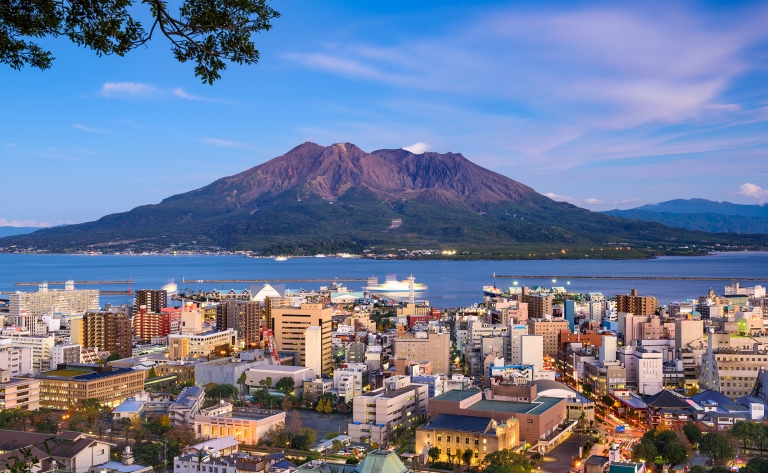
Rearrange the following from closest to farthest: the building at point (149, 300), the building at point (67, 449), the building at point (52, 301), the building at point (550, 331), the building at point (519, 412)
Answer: the building at point (67, 449), the building at point (519, 412), the building at point (550, 331), the building at point (149, 300), the building at point (52, 301)

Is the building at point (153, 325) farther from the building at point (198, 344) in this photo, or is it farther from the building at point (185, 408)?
the building at point (185, 408)

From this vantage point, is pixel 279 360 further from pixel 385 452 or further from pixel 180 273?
pixel 180 273

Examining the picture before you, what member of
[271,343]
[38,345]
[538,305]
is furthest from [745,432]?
[38,345]

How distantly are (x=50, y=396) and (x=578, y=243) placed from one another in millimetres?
61880

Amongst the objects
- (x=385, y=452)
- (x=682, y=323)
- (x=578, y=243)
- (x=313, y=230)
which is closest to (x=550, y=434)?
(x=385, y=452)

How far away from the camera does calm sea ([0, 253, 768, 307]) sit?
38.1 metres

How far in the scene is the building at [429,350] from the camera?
16.9 metres

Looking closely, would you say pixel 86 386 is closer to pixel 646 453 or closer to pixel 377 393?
pixel 377 393

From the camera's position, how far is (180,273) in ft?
171

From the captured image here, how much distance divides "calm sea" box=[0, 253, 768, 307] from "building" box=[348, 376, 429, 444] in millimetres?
17480

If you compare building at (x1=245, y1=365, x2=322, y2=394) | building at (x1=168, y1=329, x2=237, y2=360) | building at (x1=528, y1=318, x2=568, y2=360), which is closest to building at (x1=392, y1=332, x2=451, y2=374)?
building at (x1=245, y1=365, x2=322, y2=394)

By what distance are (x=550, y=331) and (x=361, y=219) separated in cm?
6196

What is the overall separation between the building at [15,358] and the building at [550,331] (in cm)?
1211

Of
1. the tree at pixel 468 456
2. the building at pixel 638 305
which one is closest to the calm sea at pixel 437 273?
the building at pixel 638 305
